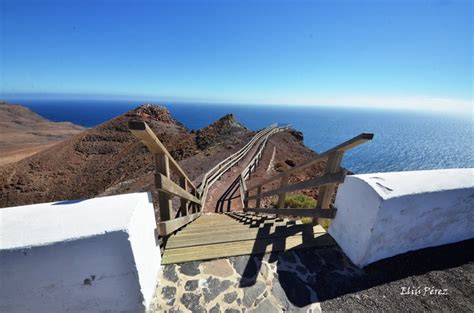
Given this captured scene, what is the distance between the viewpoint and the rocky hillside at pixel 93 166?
65.6 feet

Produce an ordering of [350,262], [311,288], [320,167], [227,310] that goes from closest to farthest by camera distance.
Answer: [227,310], [311,288], [350,262], [320,167]

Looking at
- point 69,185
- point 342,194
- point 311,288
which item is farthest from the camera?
point 69,185

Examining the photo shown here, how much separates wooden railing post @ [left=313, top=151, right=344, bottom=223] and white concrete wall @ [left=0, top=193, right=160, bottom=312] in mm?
2580

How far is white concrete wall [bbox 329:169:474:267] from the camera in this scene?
8.71 ft

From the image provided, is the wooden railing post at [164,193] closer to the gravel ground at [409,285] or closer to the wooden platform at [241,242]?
the wooden platform at [241,242]

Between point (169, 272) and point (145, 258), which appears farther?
point (169, 272)

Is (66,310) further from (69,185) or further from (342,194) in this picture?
(69,185)

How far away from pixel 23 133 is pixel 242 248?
272ft

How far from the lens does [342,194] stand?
10.5ft

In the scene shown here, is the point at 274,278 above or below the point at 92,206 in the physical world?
below

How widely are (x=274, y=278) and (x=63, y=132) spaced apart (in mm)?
83744

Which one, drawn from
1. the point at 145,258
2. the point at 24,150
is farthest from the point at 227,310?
the point at 24,150

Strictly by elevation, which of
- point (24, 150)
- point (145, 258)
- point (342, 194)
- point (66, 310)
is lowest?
point (24, 150)

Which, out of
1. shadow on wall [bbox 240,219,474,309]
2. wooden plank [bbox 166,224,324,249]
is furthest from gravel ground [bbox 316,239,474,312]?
wooden plank [bbox 166,224,324,249]
